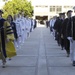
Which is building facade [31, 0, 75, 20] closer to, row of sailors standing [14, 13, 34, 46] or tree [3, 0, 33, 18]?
tree [3, 0, 33, 18]

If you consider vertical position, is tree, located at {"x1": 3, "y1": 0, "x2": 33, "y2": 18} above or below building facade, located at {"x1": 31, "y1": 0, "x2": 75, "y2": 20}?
above

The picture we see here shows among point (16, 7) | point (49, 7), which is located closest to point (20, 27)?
point (16, 7)

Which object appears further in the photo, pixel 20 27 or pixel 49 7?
pixel 49 7

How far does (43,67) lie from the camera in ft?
36.6

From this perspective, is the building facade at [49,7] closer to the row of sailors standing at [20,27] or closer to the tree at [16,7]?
the tree at [16,7]

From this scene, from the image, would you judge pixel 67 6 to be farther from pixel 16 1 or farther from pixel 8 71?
pixel 8 71

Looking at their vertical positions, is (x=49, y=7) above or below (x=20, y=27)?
below

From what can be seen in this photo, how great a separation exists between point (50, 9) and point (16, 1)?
5615 cm

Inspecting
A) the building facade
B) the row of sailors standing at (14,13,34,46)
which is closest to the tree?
the row of sailors standing at (14,13,34,46)

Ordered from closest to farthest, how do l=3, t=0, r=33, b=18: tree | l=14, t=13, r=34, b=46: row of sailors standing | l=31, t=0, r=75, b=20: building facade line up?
l=14, t=13, r=34, b=46: row of sailors standing → l=3, t=0, r=33, b=18: tree → l=31, t=0, r=75, b=20: building facade

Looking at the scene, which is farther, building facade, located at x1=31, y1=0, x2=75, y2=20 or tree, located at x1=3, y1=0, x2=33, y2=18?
building facade, located at x1=31, y1=0, x2=75, y2=20

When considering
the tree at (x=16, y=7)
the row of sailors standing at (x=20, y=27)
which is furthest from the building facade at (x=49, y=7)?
the row of sailors standing at (x=20, y=27)

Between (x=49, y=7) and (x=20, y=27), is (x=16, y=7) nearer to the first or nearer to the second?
(x=20, y=27)

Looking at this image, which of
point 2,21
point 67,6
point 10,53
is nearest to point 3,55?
point 10,53
